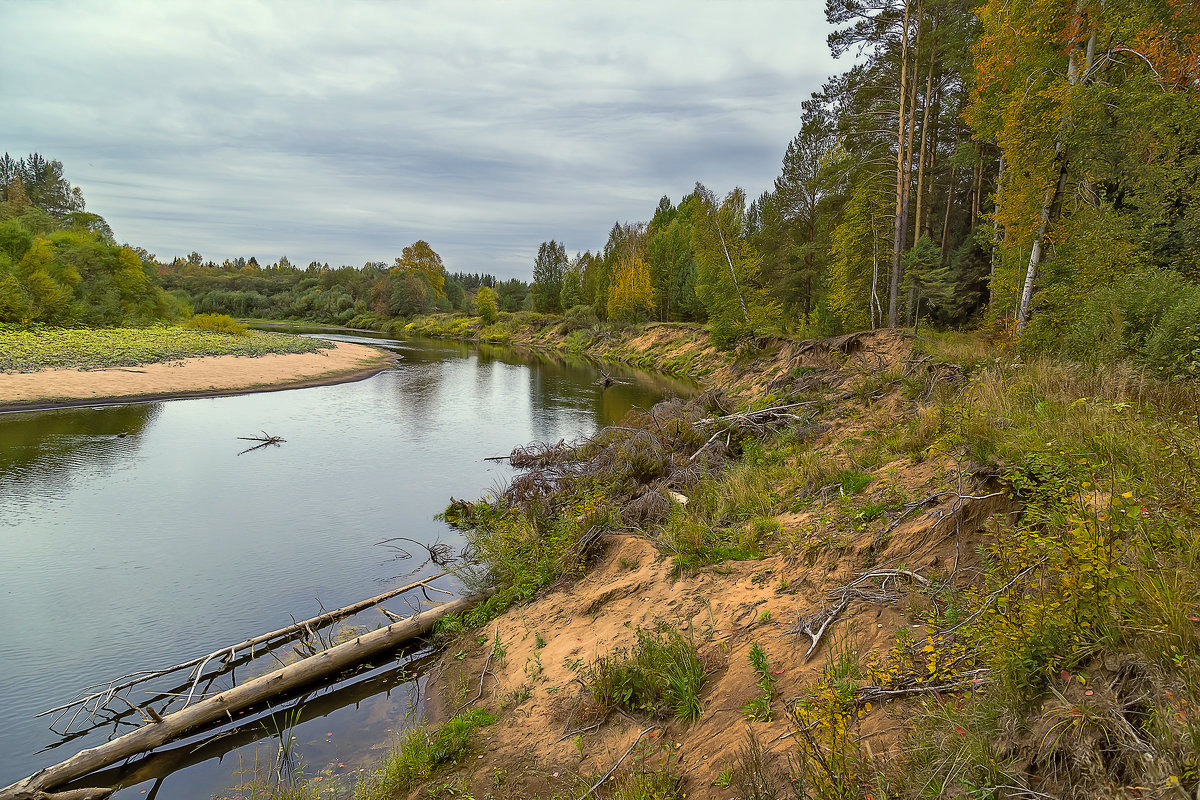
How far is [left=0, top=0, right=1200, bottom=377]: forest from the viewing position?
436 inches

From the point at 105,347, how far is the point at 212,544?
31564 mm

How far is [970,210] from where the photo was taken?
31.8m

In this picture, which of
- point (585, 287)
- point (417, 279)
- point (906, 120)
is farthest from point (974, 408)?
point (417, 279)

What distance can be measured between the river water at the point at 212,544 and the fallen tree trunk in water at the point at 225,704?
31cm

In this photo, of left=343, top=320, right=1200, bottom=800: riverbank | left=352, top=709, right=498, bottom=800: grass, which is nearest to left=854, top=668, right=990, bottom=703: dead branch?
left=343, top=320, right=1200, bottom=800: riverbank

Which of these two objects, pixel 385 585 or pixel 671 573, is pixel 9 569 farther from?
pixel 671 573

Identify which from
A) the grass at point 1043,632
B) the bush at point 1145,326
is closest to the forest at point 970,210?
the bush at point 1145,326

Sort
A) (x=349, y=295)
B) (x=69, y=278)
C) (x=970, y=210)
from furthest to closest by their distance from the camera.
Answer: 1. (x=349, y=295)
2. (x=69, y=278)
3. (x=970, y=210)

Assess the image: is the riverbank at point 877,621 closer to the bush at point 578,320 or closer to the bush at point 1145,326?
the bush at point 1145,326

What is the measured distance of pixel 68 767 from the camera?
5656mm

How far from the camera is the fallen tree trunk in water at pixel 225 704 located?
218 inches

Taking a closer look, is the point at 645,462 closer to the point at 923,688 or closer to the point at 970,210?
the point at 923,688

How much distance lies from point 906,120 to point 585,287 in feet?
189

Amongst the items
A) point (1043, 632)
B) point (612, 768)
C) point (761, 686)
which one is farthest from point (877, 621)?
point (612, 768)
